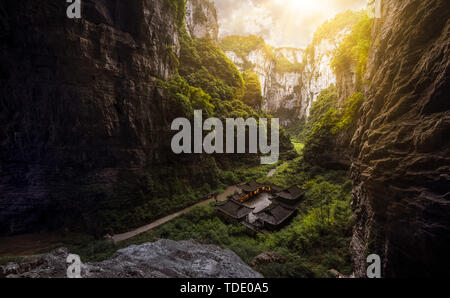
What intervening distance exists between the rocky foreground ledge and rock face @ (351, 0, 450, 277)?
16.6 ft

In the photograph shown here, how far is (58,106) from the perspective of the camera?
14781 millimetres

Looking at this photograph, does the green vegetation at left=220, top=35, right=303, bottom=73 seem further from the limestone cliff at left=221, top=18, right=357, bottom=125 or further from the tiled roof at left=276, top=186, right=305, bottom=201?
the tiled roof at left=276, top=186, right=305, bottom=201

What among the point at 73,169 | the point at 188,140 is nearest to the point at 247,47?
the point at 188,140

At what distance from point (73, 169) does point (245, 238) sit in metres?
15.5

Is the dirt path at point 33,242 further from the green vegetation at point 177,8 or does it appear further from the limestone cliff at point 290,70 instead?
the limestone cliff at point 290,70

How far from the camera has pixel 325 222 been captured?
41.5ft

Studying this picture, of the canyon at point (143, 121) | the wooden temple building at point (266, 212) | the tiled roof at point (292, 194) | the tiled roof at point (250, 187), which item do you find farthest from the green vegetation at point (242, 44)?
the wooden temple building at point (266, 212)

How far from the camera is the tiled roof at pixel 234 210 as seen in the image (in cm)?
1609

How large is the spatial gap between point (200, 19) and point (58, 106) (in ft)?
158

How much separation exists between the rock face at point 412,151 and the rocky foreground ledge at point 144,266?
5.06 m

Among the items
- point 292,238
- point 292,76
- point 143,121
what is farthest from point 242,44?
point 292,238

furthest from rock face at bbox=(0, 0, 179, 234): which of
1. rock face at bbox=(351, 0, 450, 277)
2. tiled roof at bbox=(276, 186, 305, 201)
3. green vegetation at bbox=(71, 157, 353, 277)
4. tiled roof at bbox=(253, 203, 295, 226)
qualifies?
rock face at bbox=(351, 0, 450, 277)

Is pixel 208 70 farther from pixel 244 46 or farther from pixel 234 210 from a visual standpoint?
pixel 244 46

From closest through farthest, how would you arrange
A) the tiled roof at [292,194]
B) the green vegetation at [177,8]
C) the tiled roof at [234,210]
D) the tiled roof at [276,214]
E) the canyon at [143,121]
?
the canyon at [143,121] < the tiled roof at [276,214] < the tiled roof at [234,210] < the tiled roof at [292,194] < the green vegetation at [177,8]
